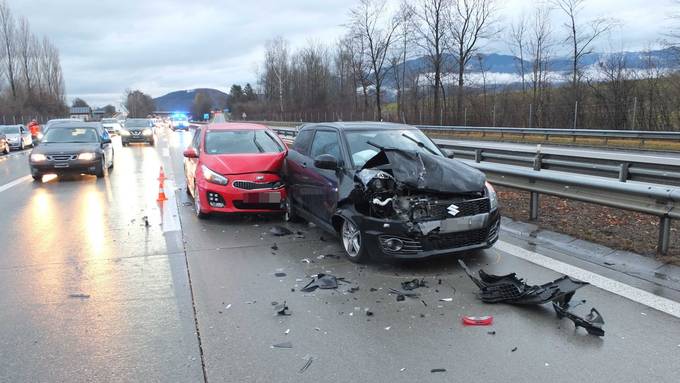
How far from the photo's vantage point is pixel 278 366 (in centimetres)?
352

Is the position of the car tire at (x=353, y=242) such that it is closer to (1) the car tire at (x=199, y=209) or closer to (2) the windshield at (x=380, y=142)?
(2) the windshield at (x=380, y=142)

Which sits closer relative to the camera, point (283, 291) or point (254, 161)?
point (283, 291)

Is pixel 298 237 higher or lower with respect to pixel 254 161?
lower

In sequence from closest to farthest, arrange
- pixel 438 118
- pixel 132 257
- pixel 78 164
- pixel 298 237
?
1. pixel 132 257
2. pixel 298 237
3. pixel 78 164
4. pixel 438 118

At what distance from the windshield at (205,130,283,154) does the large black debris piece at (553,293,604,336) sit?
5.98 meters

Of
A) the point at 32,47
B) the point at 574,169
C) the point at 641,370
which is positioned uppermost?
the point at 32,47

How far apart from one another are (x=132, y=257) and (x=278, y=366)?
3.53 metres

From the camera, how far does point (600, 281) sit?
4996 mm

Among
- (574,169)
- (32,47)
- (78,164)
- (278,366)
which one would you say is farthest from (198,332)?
(32,47)

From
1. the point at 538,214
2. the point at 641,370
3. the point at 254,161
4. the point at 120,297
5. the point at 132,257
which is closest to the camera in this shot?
the point at 641,370

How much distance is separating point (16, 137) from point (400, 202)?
3182 centimetres

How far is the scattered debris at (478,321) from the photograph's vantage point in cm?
418

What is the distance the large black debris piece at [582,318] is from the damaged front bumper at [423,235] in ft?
4.29

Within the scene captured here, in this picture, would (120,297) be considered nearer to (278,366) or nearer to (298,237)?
(278,366)
